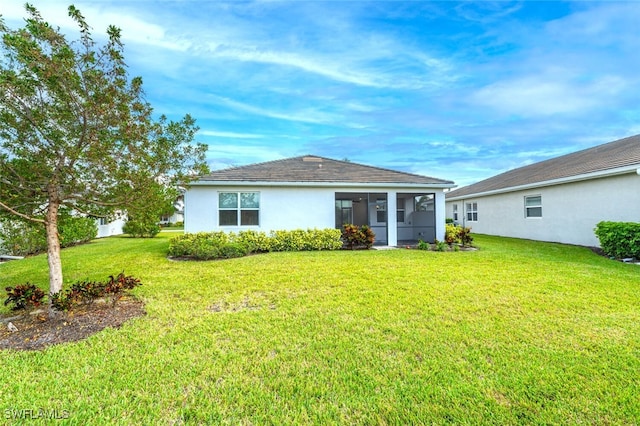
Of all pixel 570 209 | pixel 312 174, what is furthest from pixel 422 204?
pixel 312 174

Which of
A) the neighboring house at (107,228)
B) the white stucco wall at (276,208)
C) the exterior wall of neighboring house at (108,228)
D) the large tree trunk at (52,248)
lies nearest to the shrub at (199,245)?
the white stucco wall at (276,208)

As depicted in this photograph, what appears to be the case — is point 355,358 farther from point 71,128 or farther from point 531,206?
point 531,206

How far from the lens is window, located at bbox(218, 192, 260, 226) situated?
12.9 metres

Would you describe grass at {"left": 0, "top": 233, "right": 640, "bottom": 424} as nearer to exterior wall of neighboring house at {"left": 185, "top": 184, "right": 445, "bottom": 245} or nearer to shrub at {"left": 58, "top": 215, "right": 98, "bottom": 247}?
exterior wall of neighboring house at {"left": 185, "top": 184, "right": 445, "bottom": 245}

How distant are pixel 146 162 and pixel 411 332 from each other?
5.56 m

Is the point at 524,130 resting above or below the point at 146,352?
above

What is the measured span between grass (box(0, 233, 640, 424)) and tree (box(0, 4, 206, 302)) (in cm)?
239

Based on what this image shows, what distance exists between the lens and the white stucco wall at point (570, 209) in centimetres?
1113

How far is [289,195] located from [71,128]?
9.01 metres

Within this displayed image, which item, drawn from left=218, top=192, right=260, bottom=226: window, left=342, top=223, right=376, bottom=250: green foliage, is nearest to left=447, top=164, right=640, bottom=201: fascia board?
left=342, top=223, right=376, bottom=250: green foliage

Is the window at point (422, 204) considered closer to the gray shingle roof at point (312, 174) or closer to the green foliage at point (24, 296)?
the gray shingle roof at point (312, 174)

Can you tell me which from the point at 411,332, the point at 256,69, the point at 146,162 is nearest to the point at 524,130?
the point at 256,69

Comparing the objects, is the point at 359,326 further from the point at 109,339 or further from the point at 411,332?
the point at 109,339

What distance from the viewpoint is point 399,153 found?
3253cm
